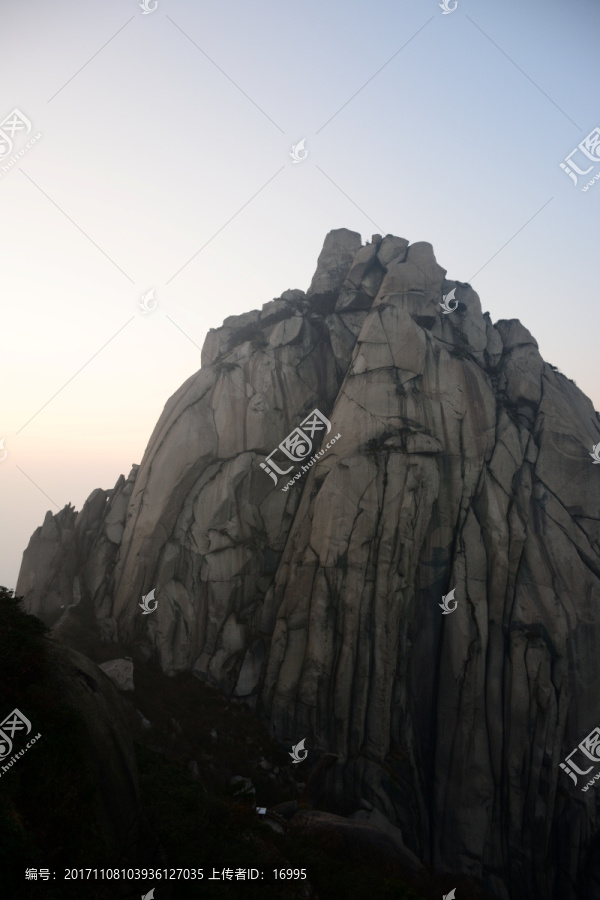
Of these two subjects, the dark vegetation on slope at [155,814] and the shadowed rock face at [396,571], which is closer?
the dark vegetation on slope at [155,814]

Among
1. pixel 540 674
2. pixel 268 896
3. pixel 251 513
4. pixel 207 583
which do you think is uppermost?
pixel 251 513

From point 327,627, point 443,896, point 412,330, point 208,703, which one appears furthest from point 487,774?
point 412,330

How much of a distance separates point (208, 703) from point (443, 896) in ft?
51.7

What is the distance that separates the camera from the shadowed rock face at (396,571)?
103ft

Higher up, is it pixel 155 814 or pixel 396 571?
pixel 396 571

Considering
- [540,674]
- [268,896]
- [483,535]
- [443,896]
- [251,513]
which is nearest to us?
[268,896]

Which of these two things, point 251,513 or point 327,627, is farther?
point 251,513

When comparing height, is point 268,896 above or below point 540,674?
above

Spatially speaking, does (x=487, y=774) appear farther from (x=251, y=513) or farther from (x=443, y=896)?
(x=251, y=513)

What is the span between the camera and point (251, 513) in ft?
128

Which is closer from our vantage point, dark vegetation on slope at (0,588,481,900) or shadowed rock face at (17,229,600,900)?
dark vegetation on slope at (0,588,481,900)

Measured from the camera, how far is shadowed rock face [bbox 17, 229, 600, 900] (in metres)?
31.4

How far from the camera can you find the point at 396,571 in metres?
34.3

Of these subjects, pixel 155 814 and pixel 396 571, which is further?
pixel 396 571
